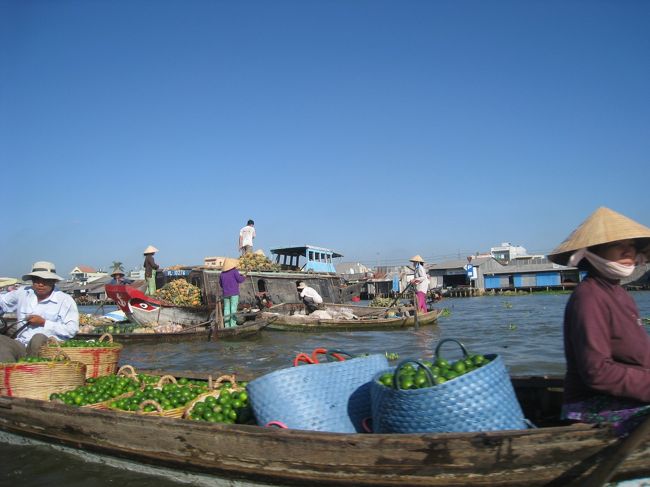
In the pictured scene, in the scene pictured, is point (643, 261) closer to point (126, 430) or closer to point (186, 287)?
point (126, 430)

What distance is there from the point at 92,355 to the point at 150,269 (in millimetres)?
12731

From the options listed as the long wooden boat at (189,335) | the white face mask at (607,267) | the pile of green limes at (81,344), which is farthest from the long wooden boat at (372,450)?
the long wooden boat at (189,335)

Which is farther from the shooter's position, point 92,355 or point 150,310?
point 150,310

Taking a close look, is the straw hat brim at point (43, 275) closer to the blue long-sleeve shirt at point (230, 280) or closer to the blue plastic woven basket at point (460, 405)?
the blue plastic woven basket at point (460, 405)

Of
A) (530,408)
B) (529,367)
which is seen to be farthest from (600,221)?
(529,367)

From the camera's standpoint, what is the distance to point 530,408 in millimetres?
4145

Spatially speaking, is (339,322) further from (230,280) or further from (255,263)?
(255,263)

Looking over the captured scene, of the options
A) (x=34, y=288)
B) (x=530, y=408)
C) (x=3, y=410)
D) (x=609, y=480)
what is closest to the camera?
(x=609, y=480)

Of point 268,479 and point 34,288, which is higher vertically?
point 34,288

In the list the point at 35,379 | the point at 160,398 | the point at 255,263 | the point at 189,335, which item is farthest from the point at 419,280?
the point at 35,379

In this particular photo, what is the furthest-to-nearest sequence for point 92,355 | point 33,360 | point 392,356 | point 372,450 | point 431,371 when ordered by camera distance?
point 392,356 → point 92,355 → point 33,360 → point 431,371 → point 372,450

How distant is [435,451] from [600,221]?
1611 mm

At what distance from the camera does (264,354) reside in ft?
37.0

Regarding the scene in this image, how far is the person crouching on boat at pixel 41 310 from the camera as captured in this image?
222 inches
